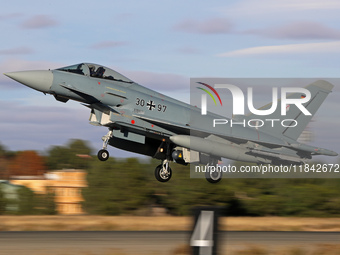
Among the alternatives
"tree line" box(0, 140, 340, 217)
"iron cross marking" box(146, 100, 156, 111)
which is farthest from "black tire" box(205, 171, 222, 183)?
"tree line" box(0, 140, 340, 217)

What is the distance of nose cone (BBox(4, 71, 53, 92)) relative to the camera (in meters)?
21.8

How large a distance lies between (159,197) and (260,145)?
3747 centimetres

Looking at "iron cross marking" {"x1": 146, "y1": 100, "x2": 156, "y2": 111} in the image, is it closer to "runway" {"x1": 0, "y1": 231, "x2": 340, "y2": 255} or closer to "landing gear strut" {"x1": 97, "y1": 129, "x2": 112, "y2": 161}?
"landing gear strut" {"x1": 97, "y1": 129, "x2": 112, "y2": 161}

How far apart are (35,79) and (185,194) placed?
3873 centimetres

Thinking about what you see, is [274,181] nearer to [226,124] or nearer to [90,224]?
[90,224]

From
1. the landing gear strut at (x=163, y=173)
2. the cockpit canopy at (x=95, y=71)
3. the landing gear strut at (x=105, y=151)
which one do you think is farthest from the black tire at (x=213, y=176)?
the cockpit canopy at (x=95, y=71)

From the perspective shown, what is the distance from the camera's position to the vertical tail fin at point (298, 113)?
27781 millimetres

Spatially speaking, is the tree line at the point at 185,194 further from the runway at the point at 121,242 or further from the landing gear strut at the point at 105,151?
the landing gear strut at the point at 105,151

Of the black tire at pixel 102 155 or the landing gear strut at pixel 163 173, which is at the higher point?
the black tire at pixel 102 155

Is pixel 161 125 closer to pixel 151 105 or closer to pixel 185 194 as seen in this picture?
pixel 151 105

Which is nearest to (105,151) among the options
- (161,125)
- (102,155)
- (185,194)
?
(102,155)

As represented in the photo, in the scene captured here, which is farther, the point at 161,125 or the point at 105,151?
the point at 161,125

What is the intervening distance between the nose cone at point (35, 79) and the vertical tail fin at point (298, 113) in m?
10.4

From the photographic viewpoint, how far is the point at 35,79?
21.9 m
